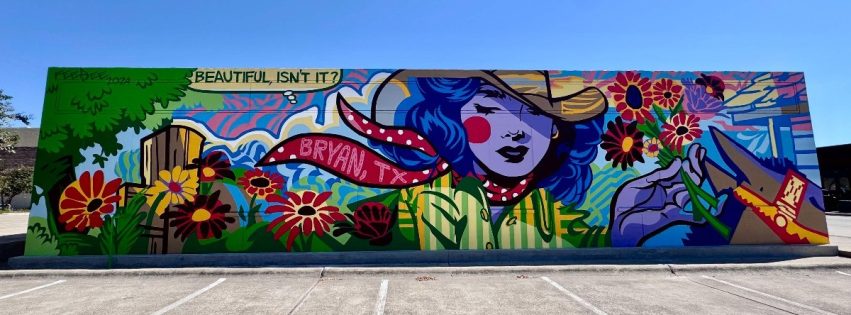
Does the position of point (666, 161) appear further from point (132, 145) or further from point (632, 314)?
point (132, 145)

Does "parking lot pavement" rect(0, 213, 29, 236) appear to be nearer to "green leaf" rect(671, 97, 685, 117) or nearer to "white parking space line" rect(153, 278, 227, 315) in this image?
"white parking space line" rect(153, 278, 227, 315)

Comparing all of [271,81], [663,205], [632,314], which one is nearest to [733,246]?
[663,205]

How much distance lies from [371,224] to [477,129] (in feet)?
11.5

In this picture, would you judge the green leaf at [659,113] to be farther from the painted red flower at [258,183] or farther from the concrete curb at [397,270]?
the painted red flower at [258,183]

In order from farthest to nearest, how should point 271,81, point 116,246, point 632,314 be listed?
point 271,81 < point 116,246 < point 632,314

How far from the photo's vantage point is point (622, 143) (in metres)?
11.1

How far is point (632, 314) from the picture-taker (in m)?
5.97

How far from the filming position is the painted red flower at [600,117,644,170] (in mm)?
11008

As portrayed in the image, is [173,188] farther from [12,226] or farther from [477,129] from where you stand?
[12,226]

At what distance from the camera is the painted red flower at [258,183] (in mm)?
10438

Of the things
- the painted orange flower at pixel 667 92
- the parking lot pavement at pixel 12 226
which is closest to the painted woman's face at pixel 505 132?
the painted orange flower at pixel 667 92

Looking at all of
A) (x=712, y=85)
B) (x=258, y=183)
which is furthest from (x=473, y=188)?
(x=712, y=85)

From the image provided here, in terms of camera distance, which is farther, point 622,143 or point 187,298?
point 622,143

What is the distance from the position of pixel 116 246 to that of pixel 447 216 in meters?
→ 7.78
